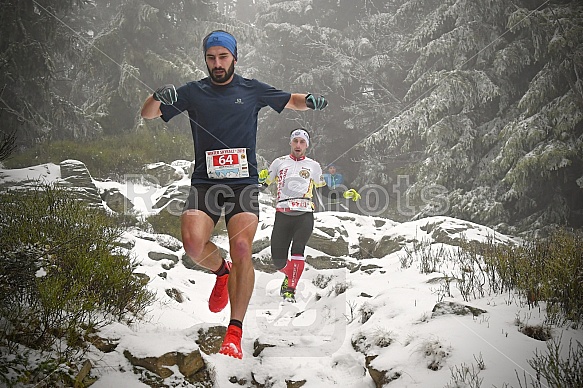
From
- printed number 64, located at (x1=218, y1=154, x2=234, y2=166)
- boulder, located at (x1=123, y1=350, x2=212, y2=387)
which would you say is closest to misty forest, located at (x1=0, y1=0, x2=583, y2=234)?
printed number 64, located at (x1=218, y1=154, x2=234, y2=166)

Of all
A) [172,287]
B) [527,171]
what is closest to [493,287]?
[172,287]

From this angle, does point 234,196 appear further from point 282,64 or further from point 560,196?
point 282,64

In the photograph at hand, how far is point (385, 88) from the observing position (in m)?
18.9

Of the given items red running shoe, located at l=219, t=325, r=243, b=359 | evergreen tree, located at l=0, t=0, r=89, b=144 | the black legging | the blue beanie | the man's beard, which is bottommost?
red running shoe, located at l=219, t=325, r=243, b=359

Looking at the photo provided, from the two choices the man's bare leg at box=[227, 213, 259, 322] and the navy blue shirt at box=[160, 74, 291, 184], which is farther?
the navy blue shirt at box=[160, 74, 291, 184]

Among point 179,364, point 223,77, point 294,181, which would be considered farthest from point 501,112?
point 179,364

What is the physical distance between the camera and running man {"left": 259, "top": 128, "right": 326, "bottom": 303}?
5711 millimetres

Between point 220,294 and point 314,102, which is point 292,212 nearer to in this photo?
point 220,294

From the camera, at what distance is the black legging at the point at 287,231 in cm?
586

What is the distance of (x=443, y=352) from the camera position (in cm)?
273

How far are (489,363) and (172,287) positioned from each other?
3.72 metres

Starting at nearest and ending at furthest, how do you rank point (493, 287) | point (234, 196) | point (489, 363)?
point (489, 363), point (234, 196), point (493, 287)

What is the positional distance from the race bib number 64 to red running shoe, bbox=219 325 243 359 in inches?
46.4

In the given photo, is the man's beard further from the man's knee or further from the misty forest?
the misty forest
